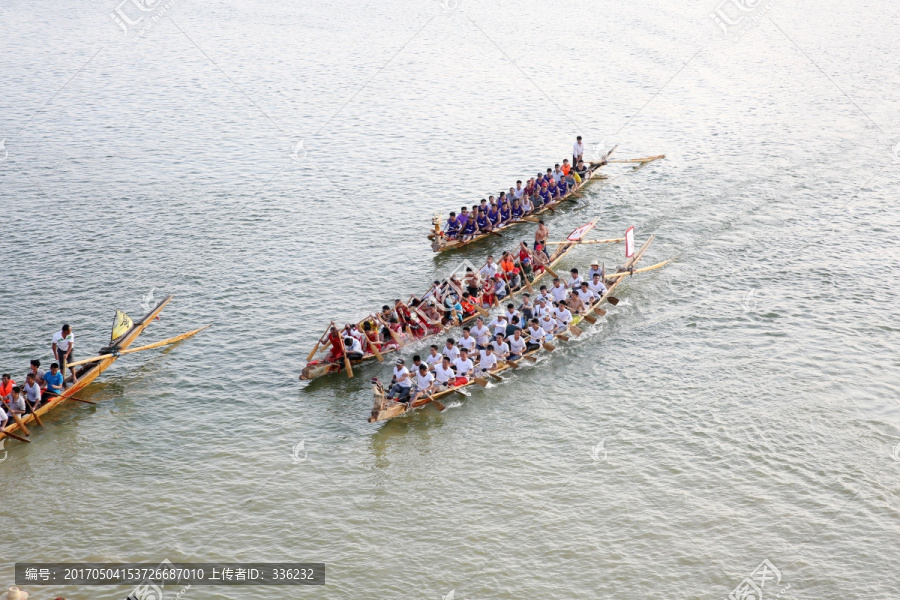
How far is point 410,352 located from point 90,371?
7.74m

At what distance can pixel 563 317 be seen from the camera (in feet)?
72.6

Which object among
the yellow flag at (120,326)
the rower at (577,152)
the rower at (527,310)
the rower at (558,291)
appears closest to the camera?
the yellow flag at (120,326)

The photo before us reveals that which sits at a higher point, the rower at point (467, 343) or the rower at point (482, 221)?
the rower at point (482, 221)

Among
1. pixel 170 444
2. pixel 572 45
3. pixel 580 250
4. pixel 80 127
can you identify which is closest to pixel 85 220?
pixel 80 127

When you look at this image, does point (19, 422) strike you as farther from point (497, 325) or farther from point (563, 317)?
point (563, 317)

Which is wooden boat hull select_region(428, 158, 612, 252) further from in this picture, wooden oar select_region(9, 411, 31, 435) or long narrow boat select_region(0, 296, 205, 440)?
wooden oar select_region(9, 411, 31, 435)

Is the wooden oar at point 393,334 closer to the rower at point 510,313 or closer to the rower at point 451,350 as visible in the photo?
the rower at point 451,350

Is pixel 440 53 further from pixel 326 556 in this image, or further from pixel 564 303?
pixel 326 556

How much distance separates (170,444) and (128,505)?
1.98 m

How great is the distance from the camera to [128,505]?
1595 centimetres

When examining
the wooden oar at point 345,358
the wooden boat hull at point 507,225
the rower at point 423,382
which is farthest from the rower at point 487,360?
the wooden boat hull at point 507,225

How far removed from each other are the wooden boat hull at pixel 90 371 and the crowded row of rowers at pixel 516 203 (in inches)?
390

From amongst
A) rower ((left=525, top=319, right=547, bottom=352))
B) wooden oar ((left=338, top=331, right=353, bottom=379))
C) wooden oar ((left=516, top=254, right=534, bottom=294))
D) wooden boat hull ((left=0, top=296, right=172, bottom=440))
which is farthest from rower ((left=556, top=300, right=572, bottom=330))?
wooden boat hull ((left=0, top=296, right=172, bottom=440))

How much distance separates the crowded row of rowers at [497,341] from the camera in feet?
61.6
